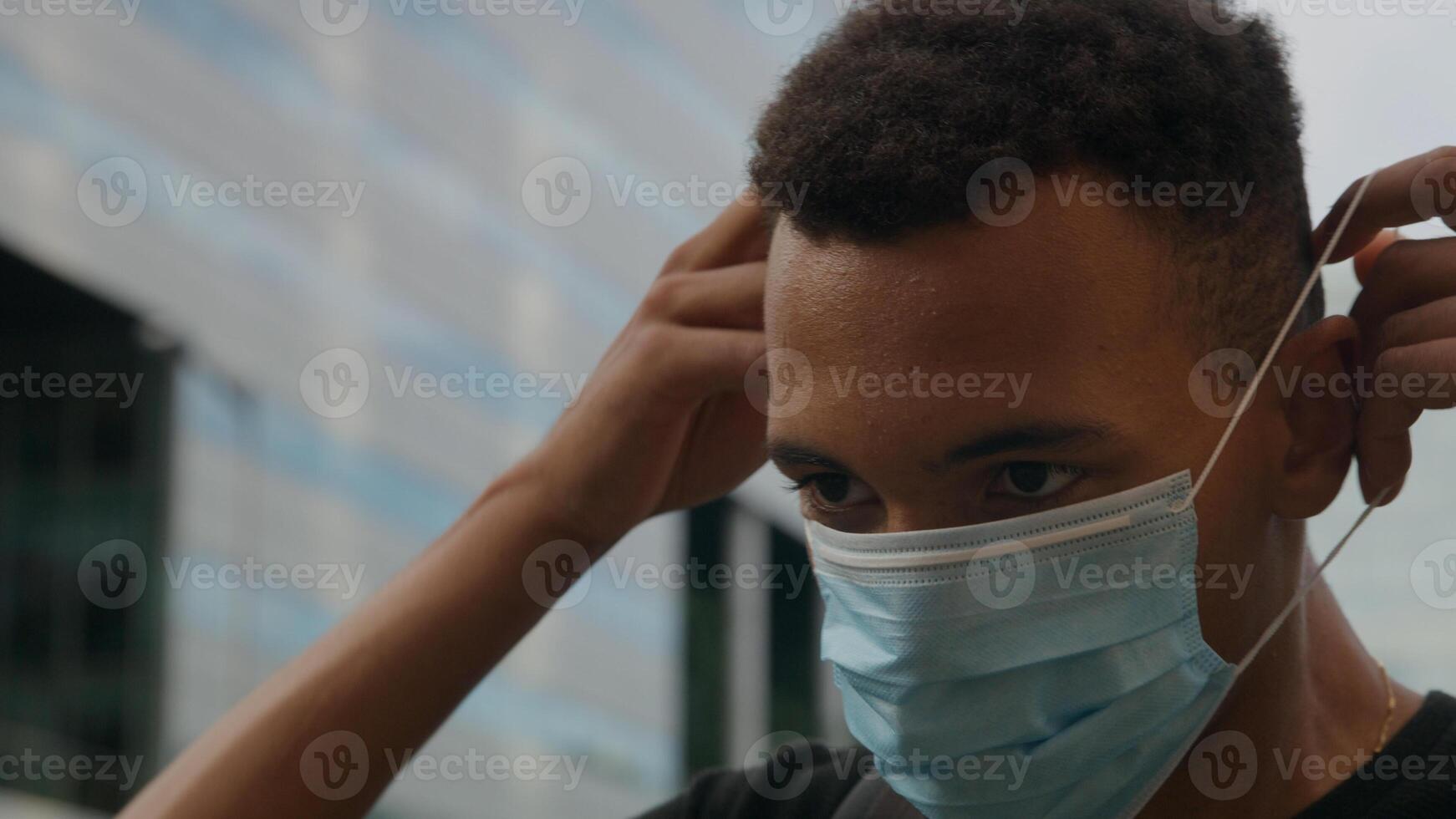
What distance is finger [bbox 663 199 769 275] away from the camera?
5.33 feet

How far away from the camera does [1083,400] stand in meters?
1.26

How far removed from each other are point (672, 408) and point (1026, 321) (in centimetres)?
52

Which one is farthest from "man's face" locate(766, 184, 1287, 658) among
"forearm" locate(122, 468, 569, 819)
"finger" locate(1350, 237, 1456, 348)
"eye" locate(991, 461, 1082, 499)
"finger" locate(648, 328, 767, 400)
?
"forearm" locate(122, 468, 569, 819)

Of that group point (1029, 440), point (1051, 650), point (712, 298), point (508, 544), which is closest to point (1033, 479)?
point (1029, 440)

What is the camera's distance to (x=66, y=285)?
429 inches

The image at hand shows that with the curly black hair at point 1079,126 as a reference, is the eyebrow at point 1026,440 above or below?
below

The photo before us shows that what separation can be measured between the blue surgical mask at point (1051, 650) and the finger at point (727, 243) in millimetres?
455

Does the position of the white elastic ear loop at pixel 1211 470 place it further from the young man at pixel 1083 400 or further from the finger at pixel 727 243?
the finger at pixel 727 243

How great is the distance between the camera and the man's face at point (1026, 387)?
1264 millimetres

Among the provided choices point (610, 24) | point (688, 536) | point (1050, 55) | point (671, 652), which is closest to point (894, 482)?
point (1050, 55)

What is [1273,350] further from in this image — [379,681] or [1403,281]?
[379,681]

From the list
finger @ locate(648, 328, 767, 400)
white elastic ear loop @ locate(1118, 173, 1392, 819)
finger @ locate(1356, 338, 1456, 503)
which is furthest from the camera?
finger @ locate(648, 328, 767, 400)

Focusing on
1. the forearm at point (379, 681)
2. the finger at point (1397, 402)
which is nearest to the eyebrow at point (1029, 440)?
the finger at point (1397, 402)

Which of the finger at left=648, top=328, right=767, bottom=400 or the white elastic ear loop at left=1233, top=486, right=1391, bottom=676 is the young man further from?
the finger at left=648, top=328, right=767, bottom=400
